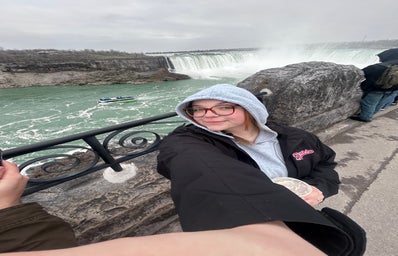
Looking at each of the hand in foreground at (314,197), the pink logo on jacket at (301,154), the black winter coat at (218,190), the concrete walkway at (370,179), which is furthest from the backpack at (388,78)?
the black winter coat at (218,190)

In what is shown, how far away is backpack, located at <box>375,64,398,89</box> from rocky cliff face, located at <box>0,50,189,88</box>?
1286 inches

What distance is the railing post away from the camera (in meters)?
1.75

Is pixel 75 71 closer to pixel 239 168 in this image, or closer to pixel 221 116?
pixel 221 116

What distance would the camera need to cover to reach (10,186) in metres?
1.00

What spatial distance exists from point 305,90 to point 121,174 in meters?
2.29

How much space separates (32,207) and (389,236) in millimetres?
2140

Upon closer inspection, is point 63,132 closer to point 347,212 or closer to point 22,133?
point 22,133

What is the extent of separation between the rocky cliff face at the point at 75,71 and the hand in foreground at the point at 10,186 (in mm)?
34745

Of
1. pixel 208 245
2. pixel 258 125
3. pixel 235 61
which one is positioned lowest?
pixel 235 61

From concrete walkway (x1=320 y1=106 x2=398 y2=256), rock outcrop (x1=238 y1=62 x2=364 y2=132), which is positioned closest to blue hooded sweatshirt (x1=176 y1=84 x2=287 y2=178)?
concrete walkway (x1=320 y1=106 x2=398 y2=256)

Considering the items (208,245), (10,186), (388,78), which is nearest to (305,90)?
(388,78)

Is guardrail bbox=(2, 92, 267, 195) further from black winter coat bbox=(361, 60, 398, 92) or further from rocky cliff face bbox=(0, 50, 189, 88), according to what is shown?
rocky cliff face bbox=(0, 50, 189, 88)

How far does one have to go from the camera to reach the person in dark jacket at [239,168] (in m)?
0.76

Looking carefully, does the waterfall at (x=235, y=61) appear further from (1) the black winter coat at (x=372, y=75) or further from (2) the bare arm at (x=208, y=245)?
(2) the bare arm at (x=208, y=245)
